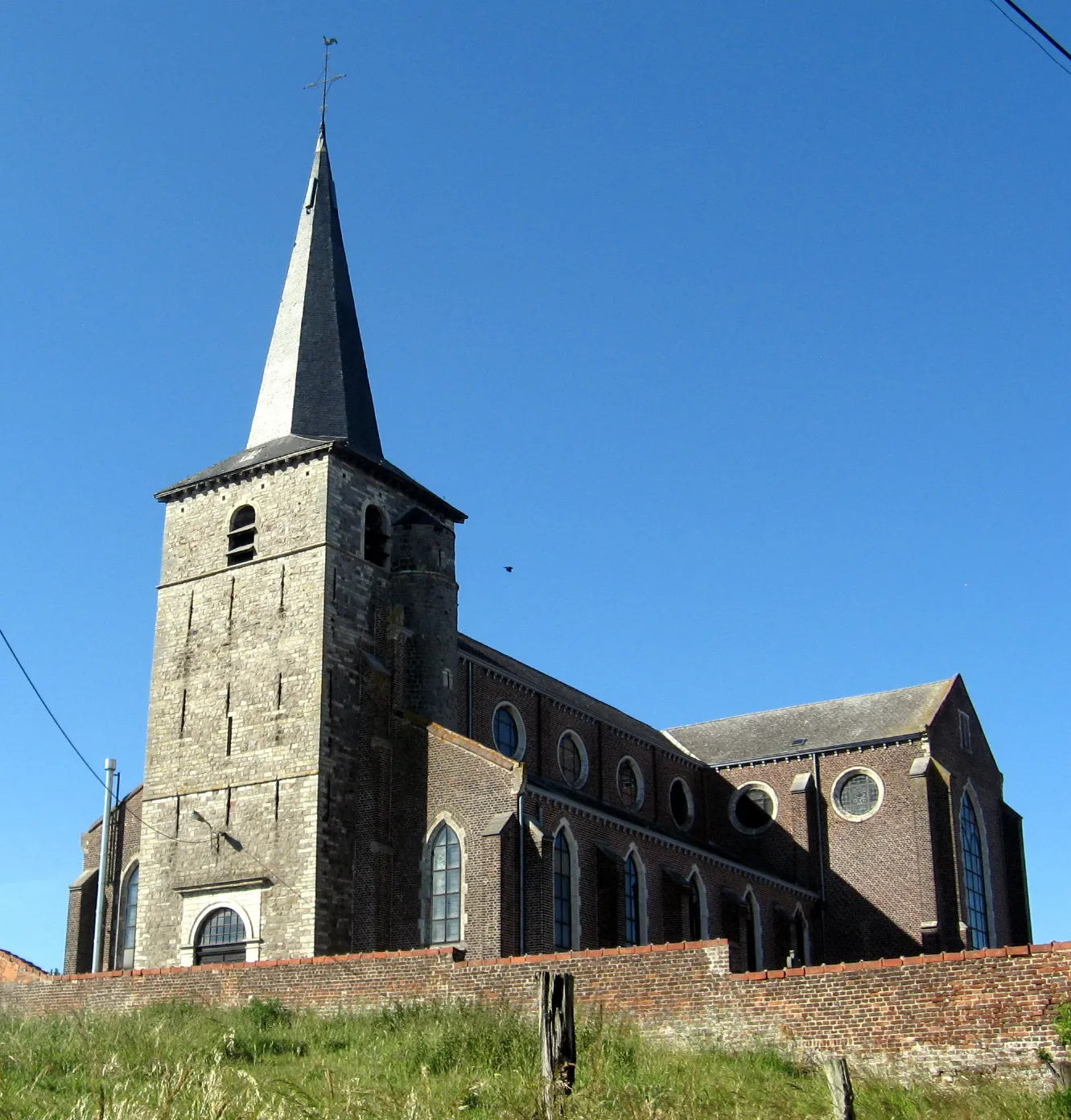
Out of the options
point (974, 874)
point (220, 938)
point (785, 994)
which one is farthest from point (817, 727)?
point (785, 994)

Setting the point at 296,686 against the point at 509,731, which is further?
the point at 509,731

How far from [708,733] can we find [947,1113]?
33.0 metres

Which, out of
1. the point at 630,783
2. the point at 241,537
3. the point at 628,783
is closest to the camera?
the point at 241,537

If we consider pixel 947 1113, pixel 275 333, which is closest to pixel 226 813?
pixel 275 333

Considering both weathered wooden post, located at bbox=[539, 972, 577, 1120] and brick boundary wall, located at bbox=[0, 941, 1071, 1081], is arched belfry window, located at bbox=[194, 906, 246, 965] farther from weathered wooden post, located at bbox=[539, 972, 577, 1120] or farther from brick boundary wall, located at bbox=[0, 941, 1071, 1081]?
weathered wooden post, located at bbox=[539, 972, 577, 1120]

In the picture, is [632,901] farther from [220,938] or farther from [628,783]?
[220,938]

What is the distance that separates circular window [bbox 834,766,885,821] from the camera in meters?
40.3

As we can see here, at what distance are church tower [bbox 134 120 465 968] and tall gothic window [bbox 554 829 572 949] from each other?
295 centimetres

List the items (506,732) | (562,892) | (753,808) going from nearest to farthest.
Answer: (562,892) < (506,732) < (753,808)

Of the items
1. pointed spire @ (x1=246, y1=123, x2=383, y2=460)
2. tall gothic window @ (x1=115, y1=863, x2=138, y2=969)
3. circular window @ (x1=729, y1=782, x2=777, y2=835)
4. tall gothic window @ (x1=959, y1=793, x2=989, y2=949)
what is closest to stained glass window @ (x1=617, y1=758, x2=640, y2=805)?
circular window @ (x1=729, y1=782, x2=777, y2=835)

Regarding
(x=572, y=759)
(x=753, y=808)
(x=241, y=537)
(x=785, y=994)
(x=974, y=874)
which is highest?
(x=241, y=537)

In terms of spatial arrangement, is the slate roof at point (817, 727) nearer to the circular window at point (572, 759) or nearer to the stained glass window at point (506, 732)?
the circular window at point (572, 759)

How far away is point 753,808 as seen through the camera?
42.6 meters

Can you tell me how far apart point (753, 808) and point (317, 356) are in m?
19.0
